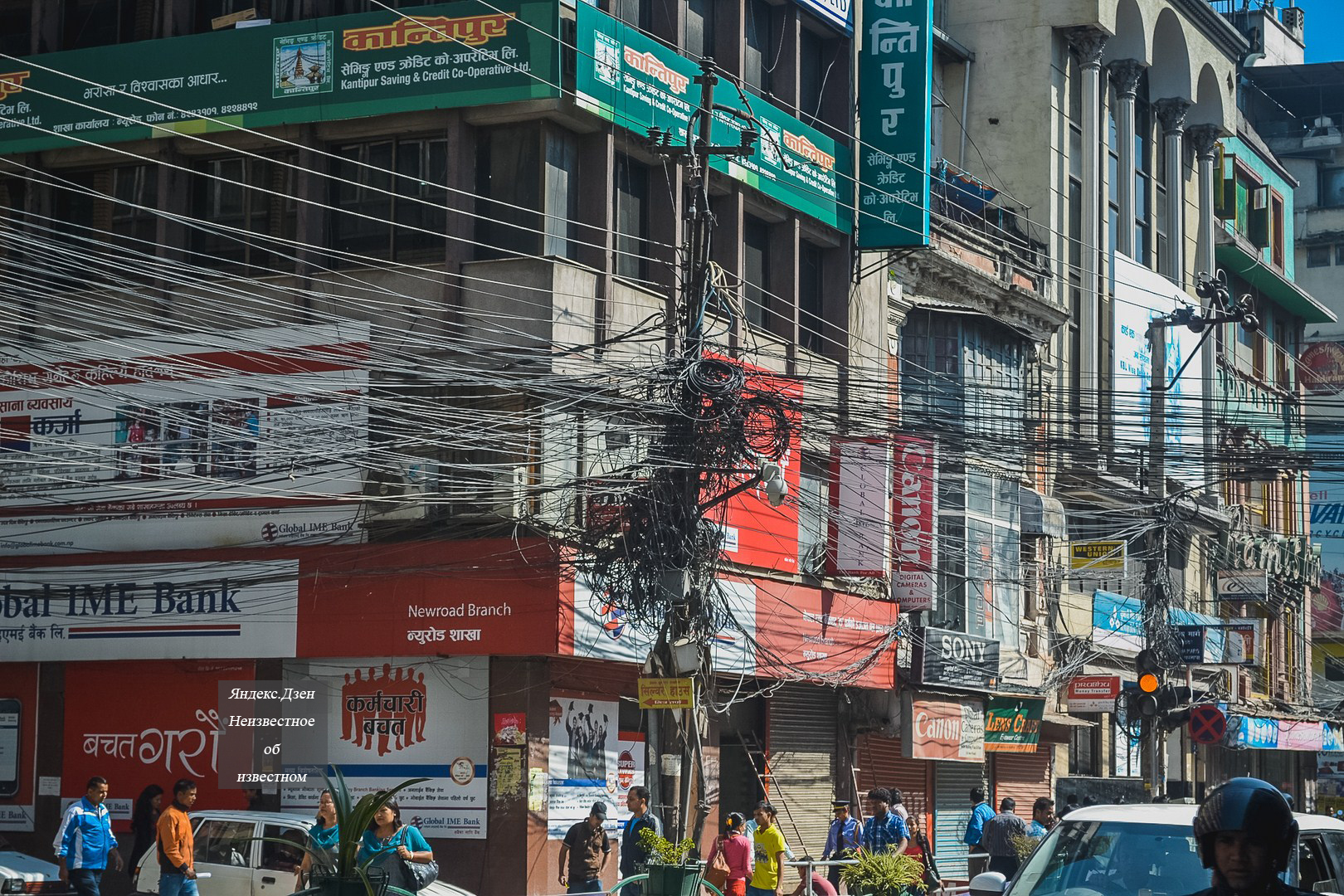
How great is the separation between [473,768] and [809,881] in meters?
6.32

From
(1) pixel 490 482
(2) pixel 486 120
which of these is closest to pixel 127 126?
(2) pixel 486 120

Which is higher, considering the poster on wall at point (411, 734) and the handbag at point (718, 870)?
the poster on wall at point (411, 734)

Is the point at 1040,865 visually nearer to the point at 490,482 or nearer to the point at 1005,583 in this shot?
the point at 490,482

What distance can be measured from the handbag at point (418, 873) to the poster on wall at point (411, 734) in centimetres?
700

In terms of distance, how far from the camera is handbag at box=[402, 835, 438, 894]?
13.2 metres

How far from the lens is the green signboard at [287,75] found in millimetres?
21938

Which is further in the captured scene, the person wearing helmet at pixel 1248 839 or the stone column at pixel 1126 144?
the stone column at pixel 1126 144

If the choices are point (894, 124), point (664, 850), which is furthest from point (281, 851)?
point (894, 124)

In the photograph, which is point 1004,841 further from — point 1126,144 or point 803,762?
point 1126,144

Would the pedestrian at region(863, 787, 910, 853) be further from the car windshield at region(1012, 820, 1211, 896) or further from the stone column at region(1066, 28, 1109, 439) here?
the stone column at region(1066, 28, 1109, 439)

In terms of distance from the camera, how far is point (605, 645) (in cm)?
2150

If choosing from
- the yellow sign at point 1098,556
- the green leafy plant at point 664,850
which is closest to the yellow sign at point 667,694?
the green leafy plant at point 664,850

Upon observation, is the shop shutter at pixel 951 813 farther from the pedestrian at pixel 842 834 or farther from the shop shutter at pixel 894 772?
the pedestrian at pixel 842 834

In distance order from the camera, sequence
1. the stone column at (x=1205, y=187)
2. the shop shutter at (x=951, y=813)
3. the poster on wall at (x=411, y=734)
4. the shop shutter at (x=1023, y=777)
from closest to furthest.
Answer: the poster on wall at (x=411, y=734) → the shop shutter at (x=951, y=813) → the shop shutter at (x=1023, y=777) → the stone column at (x=1205, y=187)
